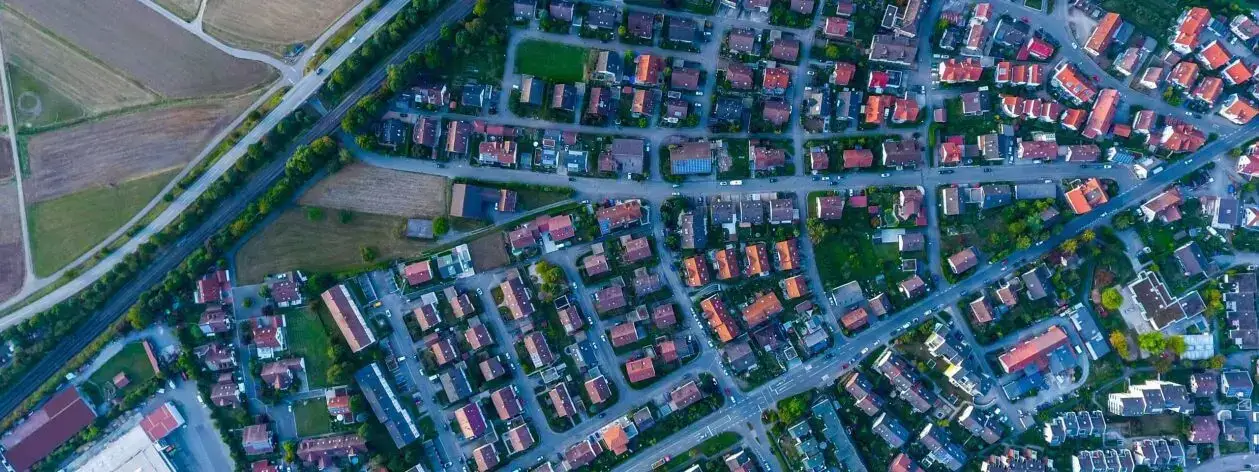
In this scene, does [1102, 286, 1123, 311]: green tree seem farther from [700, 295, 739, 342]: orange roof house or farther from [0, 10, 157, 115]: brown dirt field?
[0, 10, 157, 115]: brown dirt field

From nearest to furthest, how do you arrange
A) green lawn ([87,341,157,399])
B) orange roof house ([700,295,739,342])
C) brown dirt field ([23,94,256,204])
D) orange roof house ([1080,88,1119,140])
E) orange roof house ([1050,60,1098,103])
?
orange roof house ([700,295,739,342]) → orange roof house ([1080,88,1119,140]) → orange roof house ([1050,60,1098,103]) → green lawn ([87,341,157,399]) → brown dirt field ([23,94,256,204])

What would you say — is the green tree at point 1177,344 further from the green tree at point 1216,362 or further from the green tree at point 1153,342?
the green tree at point 1216,362

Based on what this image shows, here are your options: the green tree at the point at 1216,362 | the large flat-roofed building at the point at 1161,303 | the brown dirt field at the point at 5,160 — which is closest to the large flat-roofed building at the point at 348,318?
the brown dirt field at the point at 5,160

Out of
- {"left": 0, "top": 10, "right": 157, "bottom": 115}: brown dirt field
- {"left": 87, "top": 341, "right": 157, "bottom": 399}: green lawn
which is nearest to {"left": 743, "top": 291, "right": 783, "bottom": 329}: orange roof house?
{"left": 87, "top": 341, "right": 157, "bottom": 399}: green lawn

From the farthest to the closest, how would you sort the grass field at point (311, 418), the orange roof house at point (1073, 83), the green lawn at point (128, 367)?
the green lawn at point (128, 367) → the grass field at point (311, 418) → the orange roof house at point (1073, 83)

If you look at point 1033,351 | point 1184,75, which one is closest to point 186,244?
point 1033,351

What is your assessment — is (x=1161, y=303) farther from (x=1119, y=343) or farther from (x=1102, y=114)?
(x=1102, y=114)
